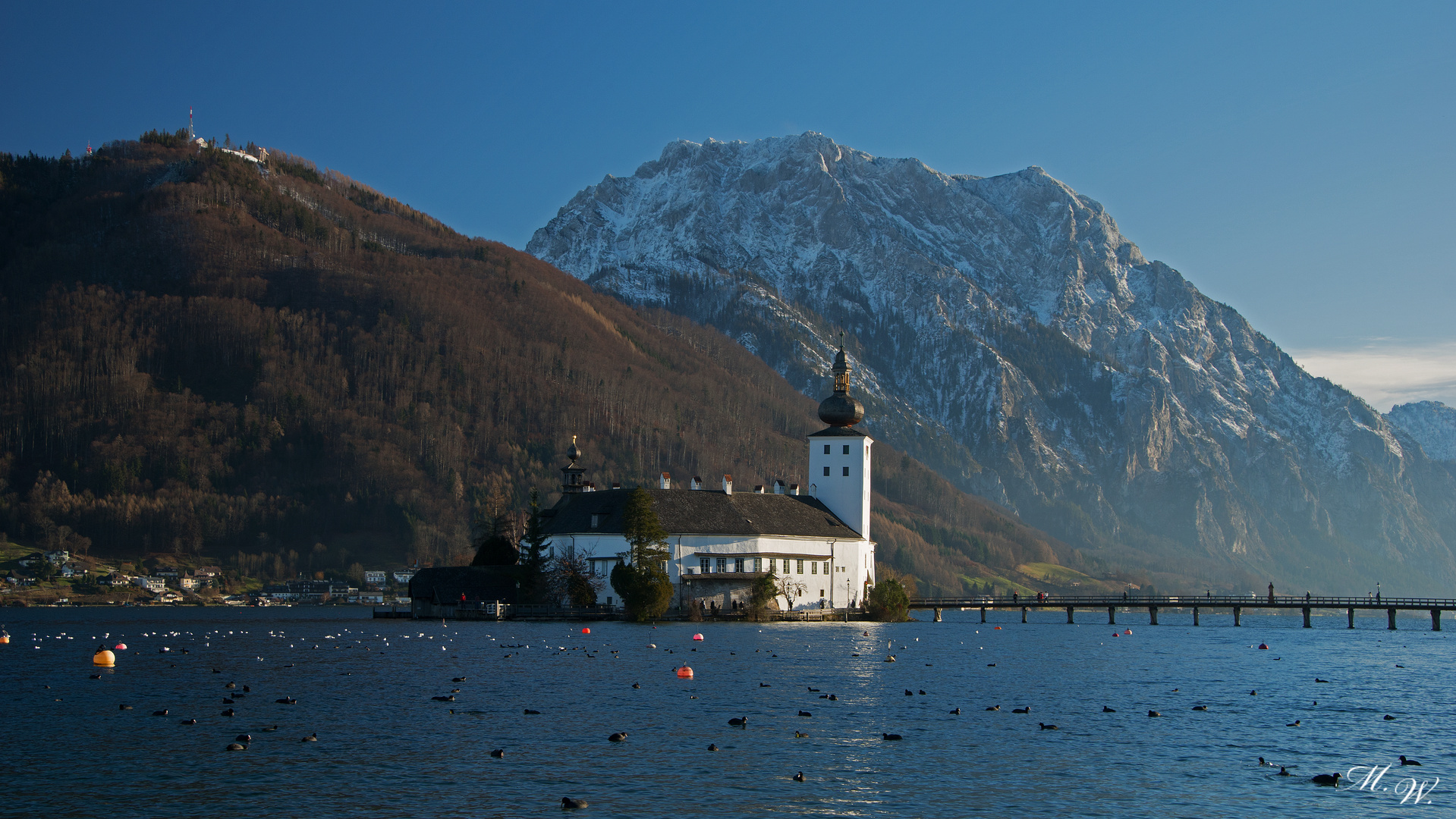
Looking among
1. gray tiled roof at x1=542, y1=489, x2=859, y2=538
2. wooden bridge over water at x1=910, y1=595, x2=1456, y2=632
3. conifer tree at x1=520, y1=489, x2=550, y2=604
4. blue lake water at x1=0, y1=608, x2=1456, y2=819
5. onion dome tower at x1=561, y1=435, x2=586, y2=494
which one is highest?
onion dome tower at x1=561, y1=435, x2=586, y2=494

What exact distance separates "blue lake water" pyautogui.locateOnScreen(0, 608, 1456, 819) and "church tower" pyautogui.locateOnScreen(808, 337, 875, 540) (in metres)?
48.1

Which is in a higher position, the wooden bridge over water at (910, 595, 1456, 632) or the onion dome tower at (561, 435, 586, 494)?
the onion dome tower at (561, 435, 586, 494)

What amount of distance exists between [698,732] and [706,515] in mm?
77143

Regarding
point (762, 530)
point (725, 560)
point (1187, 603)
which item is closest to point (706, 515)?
point (725, 560)

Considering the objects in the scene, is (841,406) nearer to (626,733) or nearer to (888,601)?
(888,601)

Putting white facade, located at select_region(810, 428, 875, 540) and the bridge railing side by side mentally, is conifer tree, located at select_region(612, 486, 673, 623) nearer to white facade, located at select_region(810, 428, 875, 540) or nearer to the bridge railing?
white facade, located at select_region(810, 428, 875, 540)

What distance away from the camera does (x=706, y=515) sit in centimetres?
12238

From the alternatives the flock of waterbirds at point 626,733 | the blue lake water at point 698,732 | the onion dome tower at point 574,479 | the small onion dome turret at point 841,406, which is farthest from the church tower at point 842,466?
the flock of waterbirds at point 626,733

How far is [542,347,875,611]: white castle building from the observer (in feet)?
394

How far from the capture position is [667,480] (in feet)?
432

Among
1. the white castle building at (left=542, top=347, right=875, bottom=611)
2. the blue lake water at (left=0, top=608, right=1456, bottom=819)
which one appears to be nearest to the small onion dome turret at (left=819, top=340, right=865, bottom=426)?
the white castle building at (left=542, top=347, right=875, bottom=611)

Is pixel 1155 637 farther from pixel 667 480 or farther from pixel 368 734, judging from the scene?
pixel 368 734

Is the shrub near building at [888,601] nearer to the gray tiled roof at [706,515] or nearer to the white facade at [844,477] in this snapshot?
the gray tiled roof at [706,515]

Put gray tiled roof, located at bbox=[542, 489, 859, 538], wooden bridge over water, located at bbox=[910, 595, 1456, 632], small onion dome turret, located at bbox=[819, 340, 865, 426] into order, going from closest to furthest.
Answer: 1. gray tiled roof, located at bbox=[542, 489, 859, 538]
2. wooden bridge over water, located at bbox=[910, 595, 1456, 632]
3. small onion dome turret, located at bbox=[819, 340, 865, 426]
